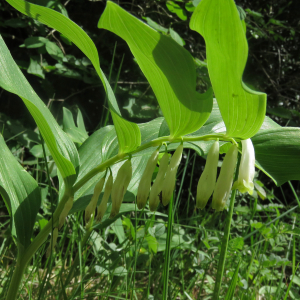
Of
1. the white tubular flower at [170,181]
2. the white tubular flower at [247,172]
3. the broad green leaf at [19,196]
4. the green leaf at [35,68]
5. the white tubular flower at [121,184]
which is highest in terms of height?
the white tubular flower at [247,172]

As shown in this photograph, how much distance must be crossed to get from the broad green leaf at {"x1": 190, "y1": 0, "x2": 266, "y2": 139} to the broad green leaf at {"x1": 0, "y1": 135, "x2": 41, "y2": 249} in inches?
19.2

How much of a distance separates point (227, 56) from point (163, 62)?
0.30 feet

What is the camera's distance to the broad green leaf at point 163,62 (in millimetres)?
400

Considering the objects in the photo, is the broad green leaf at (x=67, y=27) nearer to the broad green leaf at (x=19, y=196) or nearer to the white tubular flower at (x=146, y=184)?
the white tubular flower at (x=146, y=184)

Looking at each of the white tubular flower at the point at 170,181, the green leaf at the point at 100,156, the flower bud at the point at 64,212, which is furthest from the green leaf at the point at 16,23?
the white tubular flower at the point at 170,181

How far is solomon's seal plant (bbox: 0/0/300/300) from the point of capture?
1.28 ft

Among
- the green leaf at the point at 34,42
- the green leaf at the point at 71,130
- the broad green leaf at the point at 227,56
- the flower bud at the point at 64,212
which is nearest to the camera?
the broad green leaf at the point at 227,56

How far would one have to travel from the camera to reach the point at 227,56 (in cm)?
38

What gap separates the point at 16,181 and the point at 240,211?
114 centimetres

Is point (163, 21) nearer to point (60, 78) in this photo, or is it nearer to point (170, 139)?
point (60, 78)

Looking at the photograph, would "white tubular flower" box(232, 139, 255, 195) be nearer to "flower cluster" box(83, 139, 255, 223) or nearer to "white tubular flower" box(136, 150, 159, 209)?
"flower cluster" box(83, 139, 255, 223)

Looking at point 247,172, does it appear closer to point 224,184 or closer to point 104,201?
point 224,184

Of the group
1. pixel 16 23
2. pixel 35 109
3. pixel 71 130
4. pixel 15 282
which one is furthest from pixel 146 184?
pixel 16 23

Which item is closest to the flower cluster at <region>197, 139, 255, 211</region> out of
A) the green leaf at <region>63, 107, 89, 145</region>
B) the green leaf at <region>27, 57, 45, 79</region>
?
the green leaf at <region>63, 107, 89, 145</region>
